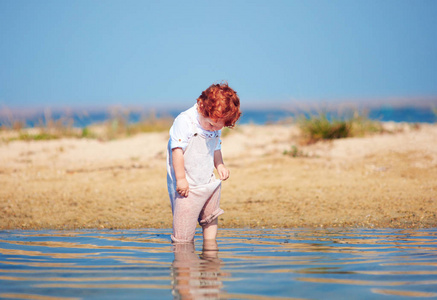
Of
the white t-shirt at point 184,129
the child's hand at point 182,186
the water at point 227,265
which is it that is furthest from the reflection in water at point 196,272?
the white t-shirt at point 184,129

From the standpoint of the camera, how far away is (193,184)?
4238mm

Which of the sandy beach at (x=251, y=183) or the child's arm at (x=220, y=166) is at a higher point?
the child's arm at (x=220, y=166)

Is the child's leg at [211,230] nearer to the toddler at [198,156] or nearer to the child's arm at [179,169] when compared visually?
the toddler at [198,156]

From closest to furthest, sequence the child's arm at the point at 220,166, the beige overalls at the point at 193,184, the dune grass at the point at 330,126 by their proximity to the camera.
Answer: the beige overalls at the point at 193,184 → the child's arm at the point at 220,166 → the dune grass at the point at 330,126

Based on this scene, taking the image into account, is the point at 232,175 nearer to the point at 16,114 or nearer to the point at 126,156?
the point at 126,156

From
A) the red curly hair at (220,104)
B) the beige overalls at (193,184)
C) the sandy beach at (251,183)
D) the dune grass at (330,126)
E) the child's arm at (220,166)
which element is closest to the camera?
the red curly hair at (220,104)

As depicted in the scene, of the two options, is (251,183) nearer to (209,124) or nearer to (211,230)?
(211,230)

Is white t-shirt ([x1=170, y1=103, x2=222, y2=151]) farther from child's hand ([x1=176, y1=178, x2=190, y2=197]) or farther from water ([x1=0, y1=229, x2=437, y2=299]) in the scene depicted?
water ([x1=0, y1=229, x2=437, y2=299])

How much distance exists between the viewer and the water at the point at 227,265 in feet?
9.95

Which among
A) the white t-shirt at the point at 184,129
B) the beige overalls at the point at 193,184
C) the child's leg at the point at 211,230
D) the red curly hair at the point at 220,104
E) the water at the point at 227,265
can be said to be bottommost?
the water at the point at 227,265

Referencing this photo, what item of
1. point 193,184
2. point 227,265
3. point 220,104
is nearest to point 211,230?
point 193,184

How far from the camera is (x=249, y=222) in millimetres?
5660

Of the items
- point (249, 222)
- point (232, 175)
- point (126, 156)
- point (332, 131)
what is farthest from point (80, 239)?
point (332, 131)

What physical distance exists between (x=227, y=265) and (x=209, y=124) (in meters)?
1.05
